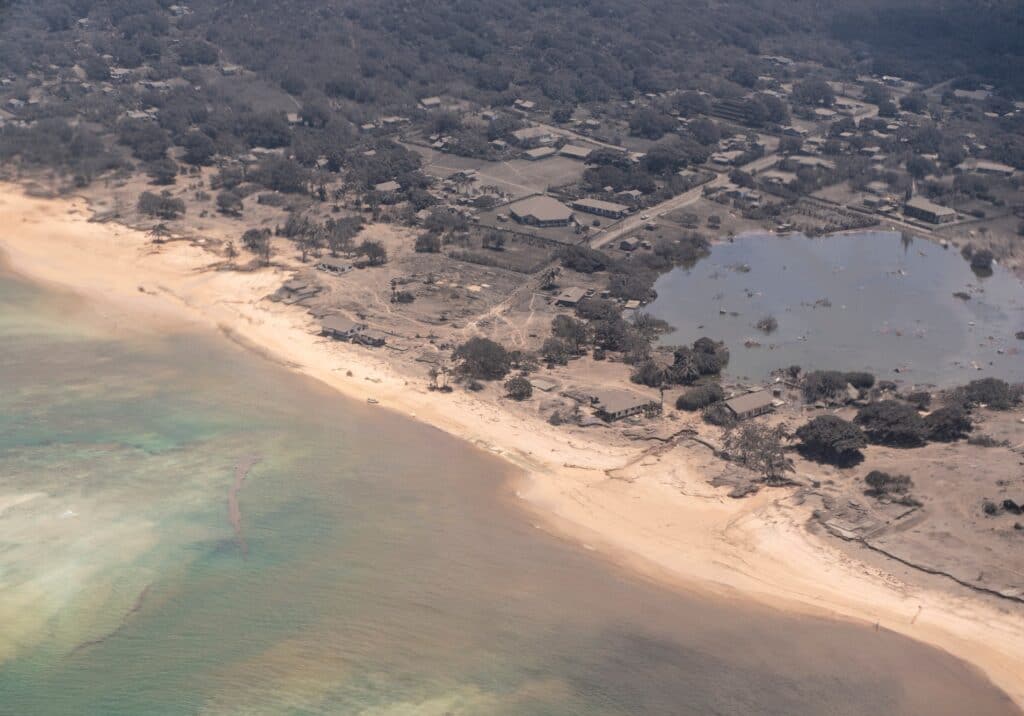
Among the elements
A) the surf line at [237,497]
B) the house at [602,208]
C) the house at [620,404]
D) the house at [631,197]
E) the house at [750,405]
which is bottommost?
the surf line at [237,497]

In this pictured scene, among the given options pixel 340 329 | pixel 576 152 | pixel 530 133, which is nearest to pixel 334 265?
pixel 340 329

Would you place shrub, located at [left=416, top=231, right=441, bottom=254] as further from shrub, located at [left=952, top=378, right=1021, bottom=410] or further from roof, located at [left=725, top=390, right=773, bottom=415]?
shrub, located at [left=952, top=378, right=1021, bottom=410]

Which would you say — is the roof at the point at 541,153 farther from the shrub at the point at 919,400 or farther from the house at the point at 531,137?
the shrub at the point at 919,400

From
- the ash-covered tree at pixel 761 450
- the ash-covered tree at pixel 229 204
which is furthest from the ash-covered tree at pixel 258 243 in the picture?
the ash-covered tree at pixel 761 450

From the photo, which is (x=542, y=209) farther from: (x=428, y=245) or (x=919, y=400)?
(x=919, y=400)

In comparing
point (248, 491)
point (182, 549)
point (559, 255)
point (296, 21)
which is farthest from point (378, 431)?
point (296, 21)

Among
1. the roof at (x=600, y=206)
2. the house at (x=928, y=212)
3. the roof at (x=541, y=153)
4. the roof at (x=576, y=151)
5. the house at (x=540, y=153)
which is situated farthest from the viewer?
the roof at (x=576, y=151)
